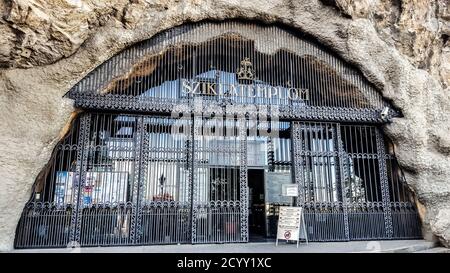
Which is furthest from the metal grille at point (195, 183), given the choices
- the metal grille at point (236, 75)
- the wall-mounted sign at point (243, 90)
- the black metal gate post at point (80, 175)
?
the wall-mounted sign at point (243, 90)

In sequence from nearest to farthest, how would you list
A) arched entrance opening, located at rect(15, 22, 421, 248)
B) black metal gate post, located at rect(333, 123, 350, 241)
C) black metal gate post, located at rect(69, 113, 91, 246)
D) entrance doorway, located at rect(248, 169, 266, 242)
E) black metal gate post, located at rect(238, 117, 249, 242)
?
black metal gate post, located at rect(69, 113, 91, 246), arched entrance opening, located at rect(15, 22, 421, 248), black metal gate post, located at rect(238, 117, 249, 242), black metal gate post, located at rect(333, 123, 350, 241), entrance doorway, located at rect(248, 169, 266, 242)

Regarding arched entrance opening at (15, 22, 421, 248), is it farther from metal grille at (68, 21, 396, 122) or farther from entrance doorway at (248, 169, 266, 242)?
entrance doorway at (248, 169, 266, 242)

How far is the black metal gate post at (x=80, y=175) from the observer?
7.81 m

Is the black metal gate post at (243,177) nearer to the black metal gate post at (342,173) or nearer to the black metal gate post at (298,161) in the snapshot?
the black metal gate post at (298,161)

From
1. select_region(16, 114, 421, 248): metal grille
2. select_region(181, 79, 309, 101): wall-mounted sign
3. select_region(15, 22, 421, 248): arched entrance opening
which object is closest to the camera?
select_region(16, 114, 421, 248): metal grille

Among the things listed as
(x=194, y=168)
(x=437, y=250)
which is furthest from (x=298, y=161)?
(x=437, y=250)

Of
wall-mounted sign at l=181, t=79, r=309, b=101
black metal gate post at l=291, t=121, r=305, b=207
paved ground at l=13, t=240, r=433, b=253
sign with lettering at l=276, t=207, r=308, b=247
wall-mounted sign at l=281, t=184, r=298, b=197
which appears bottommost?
paved ground at l=13, t=240, r=433, b=253

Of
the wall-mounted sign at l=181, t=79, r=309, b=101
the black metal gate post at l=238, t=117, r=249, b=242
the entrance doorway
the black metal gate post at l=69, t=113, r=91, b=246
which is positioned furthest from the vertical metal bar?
the black metal gate post at l=69, t=113, r=91, b=246

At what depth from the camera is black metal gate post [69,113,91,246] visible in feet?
25.6

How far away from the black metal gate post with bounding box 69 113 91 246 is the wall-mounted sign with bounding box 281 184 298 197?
16.9 feet

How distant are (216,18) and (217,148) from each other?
3.49 m

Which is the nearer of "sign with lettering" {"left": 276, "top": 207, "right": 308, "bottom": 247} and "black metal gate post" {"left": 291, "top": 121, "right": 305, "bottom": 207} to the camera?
"sign with lettering" {"left": 276, "top": 207, "right": 308, "bottom": 247}

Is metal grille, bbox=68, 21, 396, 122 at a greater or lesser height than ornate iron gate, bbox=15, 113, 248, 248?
greater

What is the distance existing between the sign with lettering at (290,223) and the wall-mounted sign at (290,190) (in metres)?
0.42
